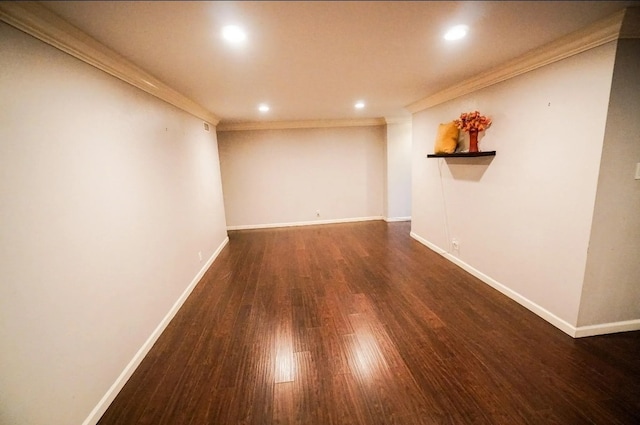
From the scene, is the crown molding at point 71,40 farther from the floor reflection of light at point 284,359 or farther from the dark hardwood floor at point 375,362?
the floor reflection of light at point 284,359

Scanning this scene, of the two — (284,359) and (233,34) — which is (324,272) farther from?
(233,34)

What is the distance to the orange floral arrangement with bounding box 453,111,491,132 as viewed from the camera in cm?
296

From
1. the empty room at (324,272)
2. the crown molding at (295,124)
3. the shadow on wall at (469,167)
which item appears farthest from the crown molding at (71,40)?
the shadow on wall at (469,167)

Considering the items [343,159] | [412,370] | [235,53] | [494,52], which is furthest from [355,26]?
[343,159]

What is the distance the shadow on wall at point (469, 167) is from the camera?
3094 millimetres

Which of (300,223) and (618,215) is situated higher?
(618,215)

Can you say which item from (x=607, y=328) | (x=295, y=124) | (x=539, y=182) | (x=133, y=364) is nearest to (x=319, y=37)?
(x=539, y=182)

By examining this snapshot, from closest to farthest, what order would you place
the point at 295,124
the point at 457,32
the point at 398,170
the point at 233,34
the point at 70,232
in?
1. the point at 70,232
2. the point at 233,34
3. the point at 457,32
4. the point at 295,124
5. the point at 398,170

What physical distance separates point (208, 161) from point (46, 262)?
3.41m

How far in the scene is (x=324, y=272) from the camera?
3.70 metres

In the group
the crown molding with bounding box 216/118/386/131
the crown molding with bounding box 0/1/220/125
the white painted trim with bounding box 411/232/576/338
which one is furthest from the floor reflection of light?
the crown molding with bounding box 216/118/386/131

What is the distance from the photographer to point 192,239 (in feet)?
11.6

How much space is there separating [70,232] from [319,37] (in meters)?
1.94

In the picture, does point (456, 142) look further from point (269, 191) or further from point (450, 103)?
point (269, 191)
